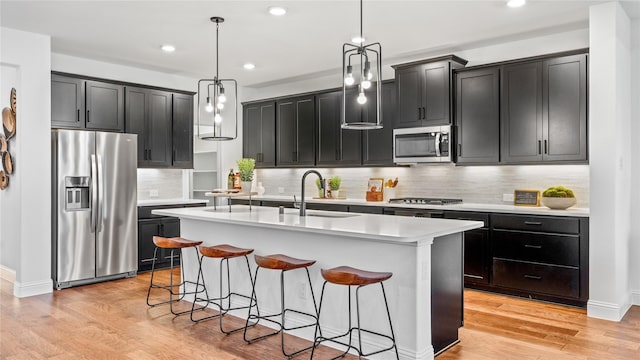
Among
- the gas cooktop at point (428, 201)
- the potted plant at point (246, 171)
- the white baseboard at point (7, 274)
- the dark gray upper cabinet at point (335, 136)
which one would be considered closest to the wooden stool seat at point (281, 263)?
the potted plant at point (246, 171)

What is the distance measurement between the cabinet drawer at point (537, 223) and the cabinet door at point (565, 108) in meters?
0.65

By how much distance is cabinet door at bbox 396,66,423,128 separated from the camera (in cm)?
572

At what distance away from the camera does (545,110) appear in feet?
16.0

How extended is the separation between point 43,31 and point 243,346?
3.92m

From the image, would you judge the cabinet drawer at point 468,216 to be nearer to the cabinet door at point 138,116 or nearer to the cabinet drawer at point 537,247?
the cabinet drawer at point 537,247

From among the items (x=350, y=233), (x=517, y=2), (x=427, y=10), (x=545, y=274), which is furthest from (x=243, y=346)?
(x=517, y=2)

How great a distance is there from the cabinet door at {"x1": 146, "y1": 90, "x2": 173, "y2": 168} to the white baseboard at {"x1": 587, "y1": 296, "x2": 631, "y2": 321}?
532 cm

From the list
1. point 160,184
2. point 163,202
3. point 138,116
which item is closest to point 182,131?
point 138,116

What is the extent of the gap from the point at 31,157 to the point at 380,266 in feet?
13.0

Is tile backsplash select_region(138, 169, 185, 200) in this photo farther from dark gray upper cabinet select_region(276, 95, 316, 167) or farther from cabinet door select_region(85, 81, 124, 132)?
dark gray upper cabinet select_region(276, 95, 316, 167)

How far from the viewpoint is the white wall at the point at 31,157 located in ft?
16.3

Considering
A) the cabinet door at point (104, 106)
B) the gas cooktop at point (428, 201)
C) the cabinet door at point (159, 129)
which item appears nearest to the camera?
the gas cooktop at point (428, 201)

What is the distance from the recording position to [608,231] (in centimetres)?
418

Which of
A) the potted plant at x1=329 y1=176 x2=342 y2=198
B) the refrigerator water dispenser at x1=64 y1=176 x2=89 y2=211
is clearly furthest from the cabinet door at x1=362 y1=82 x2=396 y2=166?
the refrigerator water dispenser at x1=64 y1=176 x2=89 y2=211
